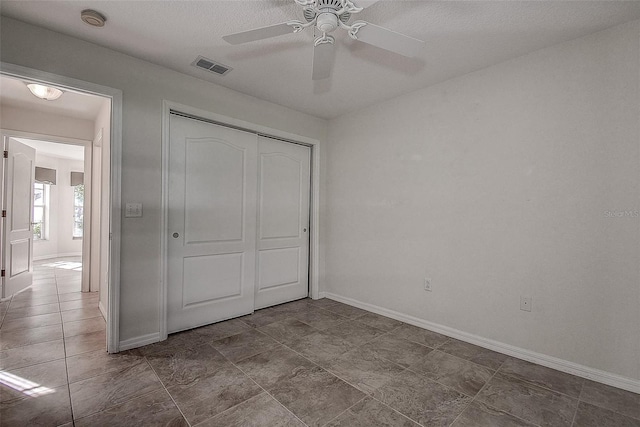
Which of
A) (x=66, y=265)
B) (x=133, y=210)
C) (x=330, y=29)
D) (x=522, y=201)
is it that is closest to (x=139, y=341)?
(x=133, y=210)

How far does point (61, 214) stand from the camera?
7.45 metres

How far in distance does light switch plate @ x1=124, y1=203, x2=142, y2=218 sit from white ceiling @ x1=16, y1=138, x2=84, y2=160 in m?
4.43

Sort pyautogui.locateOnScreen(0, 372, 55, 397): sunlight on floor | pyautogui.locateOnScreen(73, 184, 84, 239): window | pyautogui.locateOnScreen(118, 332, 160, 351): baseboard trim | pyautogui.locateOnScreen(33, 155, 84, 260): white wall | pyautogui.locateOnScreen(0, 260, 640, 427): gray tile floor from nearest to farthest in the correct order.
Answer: pyautogui.locateOnScreen(0, 260, 640, 427): gray tile floor → pyautogui.locateOnScreen(0, 372, 55, 397): sunlight on floor → pyautogui.locateOnScreen(118, 332, 160, 351): baseboard trim → pyautogui.locateOnScreen(33, 155, 84, 260): white wall → pyautogui.locateOnScreen(73, 184, 84, 239): window

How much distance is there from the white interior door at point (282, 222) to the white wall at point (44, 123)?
2636mm

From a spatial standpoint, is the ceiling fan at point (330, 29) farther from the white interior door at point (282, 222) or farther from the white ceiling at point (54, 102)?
the white ceiling at point (54, 102)

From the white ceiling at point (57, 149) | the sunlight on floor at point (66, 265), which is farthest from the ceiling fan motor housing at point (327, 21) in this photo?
the sunlight on floor at point (66, 265)

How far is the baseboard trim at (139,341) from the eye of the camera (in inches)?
97.1

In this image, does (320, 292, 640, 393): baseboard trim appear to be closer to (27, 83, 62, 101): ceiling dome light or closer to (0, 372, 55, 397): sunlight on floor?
(0, 372, 55, 397): sunlight on floor

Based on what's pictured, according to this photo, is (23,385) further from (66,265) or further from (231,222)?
(66,265)

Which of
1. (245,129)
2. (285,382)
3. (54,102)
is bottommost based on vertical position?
(285,382)

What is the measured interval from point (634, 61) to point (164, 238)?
12.5 feet

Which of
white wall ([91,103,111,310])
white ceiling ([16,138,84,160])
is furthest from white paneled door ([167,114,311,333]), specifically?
white ceiling ([16,138,84,160])

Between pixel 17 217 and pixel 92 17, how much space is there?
3.44 m

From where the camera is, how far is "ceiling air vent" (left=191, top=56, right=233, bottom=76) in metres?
2.59
